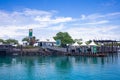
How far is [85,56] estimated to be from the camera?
80.9 m

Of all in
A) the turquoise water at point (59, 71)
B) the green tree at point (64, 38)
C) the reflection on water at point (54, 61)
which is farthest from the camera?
the green tree at point (64, 38)

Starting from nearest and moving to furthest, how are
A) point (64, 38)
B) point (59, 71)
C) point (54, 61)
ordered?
point (59, 71)
point (54, 61)
point (64, 38)

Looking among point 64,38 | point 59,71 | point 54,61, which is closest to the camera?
point 59,71

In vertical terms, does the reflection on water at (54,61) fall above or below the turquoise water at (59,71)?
above

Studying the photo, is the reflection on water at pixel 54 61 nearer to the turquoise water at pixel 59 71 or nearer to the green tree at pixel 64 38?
the turquoise water at pixel 59 71

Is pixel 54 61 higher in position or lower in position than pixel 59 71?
higher

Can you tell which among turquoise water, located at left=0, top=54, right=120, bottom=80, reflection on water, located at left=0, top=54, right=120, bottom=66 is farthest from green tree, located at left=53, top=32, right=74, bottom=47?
turquoise water, located at left=0, top=54, right=120, bottom=80

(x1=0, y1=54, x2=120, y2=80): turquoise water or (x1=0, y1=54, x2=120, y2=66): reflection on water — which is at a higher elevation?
(x1=0, y1=54, x2=120, y2=66): reflection on water

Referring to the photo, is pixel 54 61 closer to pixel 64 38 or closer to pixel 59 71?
pixel 59 71

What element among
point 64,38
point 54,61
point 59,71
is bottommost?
point 59,71

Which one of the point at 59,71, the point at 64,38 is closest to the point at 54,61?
the point at 59,71

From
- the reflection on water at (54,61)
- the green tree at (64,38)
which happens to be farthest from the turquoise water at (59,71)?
the green tree at (64,38)

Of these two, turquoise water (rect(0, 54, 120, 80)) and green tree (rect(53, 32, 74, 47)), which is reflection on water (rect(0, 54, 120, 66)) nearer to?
turquoise water (rect(0, 54, 120, 80))

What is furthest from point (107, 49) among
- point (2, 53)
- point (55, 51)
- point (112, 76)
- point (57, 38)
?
point (112, 76)
